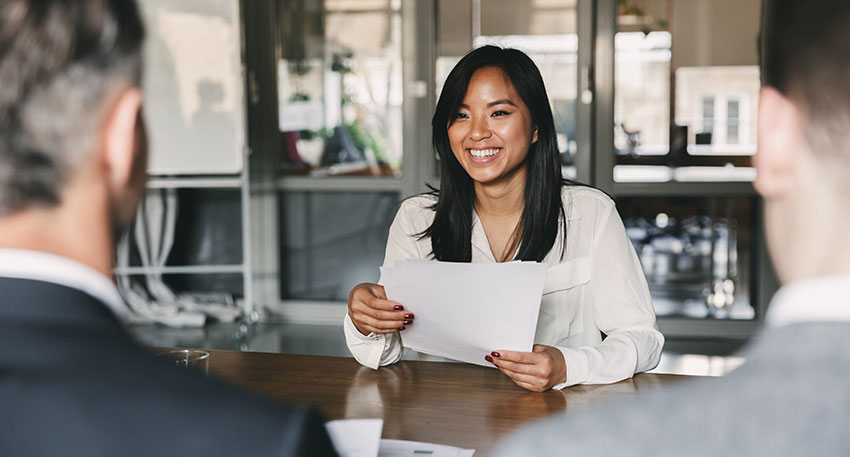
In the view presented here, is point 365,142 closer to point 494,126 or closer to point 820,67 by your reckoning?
point 494,126

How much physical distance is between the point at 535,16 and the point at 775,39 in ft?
13.6

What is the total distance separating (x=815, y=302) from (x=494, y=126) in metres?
1.52

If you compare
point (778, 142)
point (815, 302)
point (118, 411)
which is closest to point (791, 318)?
point (815, 302)

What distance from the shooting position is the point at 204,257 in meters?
5.20

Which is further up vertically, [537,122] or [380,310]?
[537,122]

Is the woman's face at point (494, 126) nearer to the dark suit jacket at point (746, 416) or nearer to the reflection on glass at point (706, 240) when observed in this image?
the dark suit jacket at point (746, 416)

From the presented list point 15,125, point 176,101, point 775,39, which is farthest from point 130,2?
point 176,101

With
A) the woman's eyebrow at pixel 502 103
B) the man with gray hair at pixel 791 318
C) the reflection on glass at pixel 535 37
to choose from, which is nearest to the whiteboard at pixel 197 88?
the reflection on glass at pixel 535 37

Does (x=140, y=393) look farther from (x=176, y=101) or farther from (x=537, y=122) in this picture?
(x=176, y=101)

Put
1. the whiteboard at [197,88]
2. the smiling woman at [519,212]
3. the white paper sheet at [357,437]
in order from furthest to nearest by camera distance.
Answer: the whiteboard at [197,88]
the smiling woman at [519,212]
the white paper sheet at [357,437]

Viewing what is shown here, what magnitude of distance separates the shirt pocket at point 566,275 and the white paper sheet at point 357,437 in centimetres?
85

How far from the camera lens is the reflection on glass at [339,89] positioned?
4.81 meters

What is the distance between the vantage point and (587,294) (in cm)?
192

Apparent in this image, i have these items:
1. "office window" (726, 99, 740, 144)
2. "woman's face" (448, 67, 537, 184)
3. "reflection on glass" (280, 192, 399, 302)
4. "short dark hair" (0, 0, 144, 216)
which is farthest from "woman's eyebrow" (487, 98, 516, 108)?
"office window" (726, 99, 740, 144)
